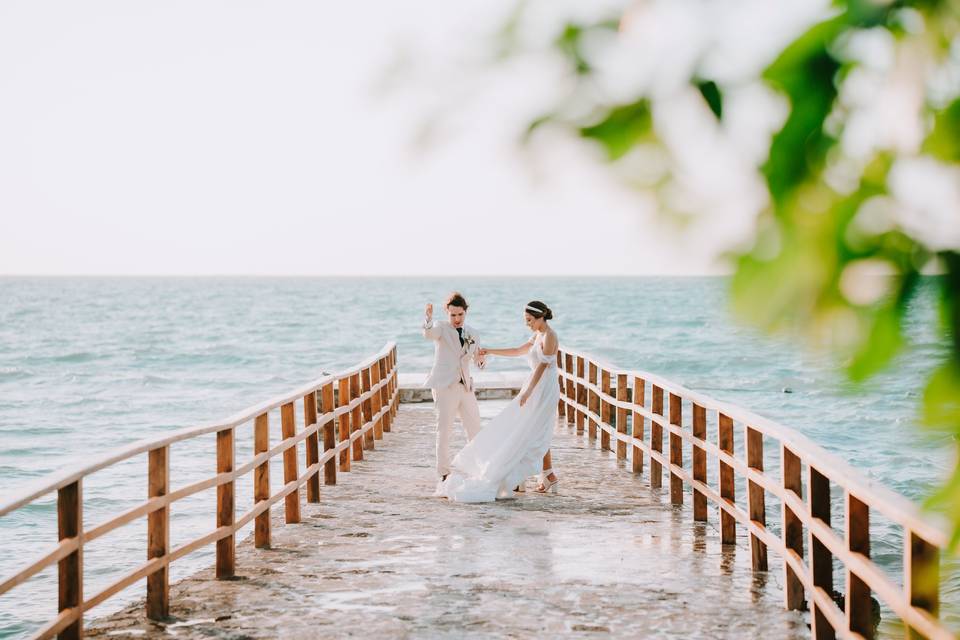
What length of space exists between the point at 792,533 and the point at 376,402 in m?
9.47

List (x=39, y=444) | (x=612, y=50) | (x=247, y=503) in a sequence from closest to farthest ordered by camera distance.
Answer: (x=612, y=50), (x=247, y=503), (x=39, y=444)

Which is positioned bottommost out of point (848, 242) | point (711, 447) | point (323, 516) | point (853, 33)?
point (323, 516)

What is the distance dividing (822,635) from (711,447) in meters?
2.71

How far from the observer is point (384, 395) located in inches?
644

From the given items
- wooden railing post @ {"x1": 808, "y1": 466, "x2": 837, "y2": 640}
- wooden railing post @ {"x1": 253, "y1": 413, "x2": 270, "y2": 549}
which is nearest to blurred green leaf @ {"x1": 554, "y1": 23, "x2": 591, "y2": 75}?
wooden railing post @ {"x1": 808, "y1": 466, "x2": 837, "y2": 640}

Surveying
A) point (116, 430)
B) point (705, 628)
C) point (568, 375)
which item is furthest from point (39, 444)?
point (705, 628)

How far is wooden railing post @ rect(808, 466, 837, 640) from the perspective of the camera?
219 inches

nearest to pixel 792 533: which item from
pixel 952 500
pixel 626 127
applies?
pixel 952 500

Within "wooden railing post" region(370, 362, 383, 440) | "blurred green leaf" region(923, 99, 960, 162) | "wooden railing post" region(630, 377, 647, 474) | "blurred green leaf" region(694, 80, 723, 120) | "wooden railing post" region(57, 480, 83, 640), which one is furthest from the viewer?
"wooden railing post" region(370, 362, 383, 440)

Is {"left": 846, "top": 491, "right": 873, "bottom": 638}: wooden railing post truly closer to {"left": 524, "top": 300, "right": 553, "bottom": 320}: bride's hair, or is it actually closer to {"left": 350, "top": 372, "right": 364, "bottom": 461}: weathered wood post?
{"left": 524, "top": 300, "right": 553, "bottom": 320}: bride's hair

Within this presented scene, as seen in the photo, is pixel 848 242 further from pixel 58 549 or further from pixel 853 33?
pixel 58 549

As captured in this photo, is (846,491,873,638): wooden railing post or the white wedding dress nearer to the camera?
(846,491,873,638): wooden railing post

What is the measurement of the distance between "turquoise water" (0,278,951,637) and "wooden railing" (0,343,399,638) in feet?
2.86

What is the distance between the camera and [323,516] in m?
9.59
